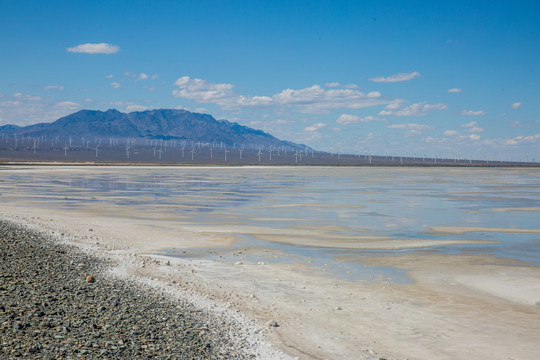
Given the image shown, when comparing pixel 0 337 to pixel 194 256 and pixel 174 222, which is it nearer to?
pixel 194 256

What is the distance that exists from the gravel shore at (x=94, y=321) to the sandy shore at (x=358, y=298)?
0.93m

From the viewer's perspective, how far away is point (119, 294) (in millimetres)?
12086

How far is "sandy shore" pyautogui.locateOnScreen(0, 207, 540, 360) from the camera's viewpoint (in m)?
9.84

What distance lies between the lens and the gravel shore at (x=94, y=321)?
337 inches

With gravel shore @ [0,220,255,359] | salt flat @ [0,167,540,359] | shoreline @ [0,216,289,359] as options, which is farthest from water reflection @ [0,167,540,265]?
gravel shore @ [0,220,255,359]

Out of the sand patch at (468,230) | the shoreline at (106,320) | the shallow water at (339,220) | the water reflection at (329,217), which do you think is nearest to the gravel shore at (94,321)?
the shoreline at (106,320)

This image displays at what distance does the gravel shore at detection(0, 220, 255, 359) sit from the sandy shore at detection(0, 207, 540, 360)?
93 cm

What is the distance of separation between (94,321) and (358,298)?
676 centimetres

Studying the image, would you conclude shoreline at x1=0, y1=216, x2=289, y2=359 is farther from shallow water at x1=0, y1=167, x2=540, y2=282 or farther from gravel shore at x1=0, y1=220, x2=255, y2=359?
shallow water at x1=0, y1=167, x2=540, y2=282

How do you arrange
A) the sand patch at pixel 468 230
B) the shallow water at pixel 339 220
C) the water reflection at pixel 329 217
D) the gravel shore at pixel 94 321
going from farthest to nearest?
1. the sand patch at pixel 468 230
2. the water reflection at pixel 329 217
3. the shallow water at pixel 339 220
4. the gravel shore at pixel 94 321

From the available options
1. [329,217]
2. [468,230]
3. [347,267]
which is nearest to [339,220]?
[329,217]

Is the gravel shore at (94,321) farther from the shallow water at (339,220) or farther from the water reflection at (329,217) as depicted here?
the water reflection at (329,217)

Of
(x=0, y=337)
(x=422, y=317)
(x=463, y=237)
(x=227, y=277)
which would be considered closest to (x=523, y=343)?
(x=422, y=317)

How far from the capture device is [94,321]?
9.88m
